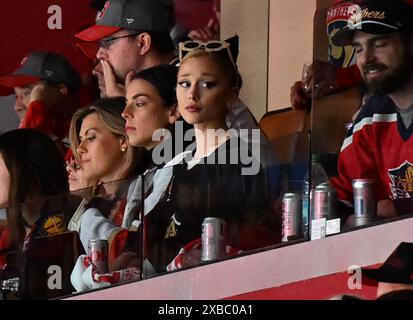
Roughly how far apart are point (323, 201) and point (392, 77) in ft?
1.55

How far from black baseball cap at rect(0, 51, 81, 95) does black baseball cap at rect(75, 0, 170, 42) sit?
0.18 metres

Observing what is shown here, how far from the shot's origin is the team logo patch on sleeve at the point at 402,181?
16.2 feet

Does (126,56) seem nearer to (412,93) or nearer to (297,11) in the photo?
(297,11)

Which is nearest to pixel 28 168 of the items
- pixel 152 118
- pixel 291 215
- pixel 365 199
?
pixel 152 118

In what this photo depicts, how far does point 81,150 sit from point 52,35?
58cm

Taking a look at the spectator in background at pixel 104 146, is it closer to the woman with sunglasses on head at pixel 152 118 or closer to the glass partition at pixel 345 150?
the woman with sunglasses on head at pixel 152 118

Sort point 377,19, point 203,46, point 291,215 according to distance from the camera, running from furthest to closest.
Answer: point 203,46, point 291,215, point 377,19

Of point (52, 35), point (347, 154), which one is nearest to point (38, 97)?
point (52, 35)

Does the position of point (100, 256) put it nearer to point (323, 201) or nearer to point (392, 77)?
point (323, 201)

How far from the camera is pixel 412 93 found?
4.97 m

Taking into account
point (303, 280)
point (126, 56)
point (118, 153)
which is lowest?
point (303, 280)

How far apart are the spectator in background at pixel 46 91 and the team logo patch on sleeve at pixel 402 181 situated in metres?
2.76

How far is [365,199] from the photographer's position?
5.04 m

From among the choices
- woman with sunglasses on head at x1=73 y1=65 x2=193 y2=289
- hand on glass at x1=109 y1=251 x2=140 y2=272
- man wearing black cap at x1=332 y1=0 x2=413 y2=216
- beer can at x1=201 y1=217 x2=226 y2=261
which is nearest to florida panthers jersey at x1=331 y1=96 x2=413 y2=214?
man wearing black cap at x1=332 y1=0 x2=413 y2=216
